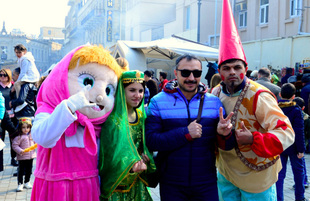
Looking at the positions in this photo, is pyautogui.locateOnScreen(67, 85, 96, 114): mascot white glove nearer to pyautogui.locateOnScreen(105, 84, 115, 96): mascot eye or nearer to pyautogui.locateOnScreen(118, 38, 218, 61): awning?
pyautogui.locateOnScreen(105, 84, 115, 96): mascot eye

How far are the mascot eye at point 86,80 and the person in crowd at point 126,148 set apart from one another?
0.25 metres

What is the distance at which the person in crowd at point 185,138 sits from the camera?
9.19 ft

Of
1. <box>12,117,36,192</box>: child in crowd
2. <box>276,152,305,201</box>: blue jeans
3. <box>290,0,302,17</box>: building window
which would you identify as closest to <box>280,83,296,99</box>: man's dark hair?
<box>276,152,305,201</box>: blue jeans

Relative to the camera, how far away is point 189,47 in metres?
9.30

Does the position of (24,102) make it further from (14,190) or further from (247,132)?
(247,132)

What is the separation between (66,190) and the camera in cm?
285

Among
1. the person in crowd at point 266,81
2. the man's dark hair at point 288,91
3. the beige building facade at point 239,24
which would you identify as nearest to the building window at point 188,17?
the beige building facade at point 239,24

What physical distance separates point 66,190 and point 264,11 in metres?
15.7

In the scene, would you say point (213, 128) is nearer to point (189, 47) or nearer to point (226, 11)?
point (226, 11)

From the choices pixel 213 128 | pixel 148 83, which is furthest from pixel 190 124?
pixel 148 83

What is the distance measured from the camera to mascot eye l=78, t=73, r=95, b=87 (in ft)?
9.83

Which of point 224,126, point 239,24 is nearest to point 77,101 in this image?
point 224,126

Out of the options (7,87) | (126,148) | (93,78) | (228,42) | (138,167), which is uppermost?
(228,42)

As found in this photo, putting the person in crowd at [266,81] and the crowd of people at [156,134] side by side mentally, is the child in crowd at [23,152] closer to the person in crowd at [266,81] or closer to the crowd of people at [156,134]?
the crowd of people at [156,134]
